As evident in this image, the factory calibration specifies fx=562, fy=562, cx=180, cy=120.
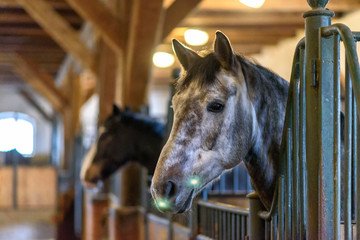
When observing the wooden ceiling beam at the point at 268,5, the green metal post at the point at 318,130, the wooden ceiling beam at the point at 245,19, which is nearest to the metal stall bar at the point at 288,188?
the green metal post at the point at 318,130

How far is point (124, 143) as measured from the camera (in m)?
4.01

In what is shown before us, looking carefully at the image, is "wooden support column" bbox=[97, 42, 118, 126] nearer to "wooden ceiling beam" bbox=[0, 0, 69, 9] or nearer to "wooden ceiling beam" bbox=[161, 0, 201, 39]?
"wooden ceiling beam" bbox=[0, 0, 69, 9]

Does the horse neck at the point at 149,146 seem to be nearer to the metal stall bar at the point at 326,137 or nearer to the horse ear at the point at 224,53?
the horse ear at the point at 224,53

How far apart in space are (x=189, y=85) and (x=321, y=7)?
1.44 ft

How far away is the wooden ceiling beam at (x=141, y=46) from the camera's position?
387 centimetres

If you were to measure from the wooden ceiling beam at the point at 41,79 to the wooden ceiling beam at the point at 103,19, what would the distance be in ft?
20.2

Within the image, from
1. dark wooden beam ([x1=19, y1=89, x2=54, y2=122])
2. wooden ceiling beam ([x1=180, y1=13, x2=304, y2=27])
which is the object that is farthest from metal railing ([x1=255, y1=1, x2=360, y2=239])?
dark wooden beam ([x1=19, y1=89, x2=54, y2=122])

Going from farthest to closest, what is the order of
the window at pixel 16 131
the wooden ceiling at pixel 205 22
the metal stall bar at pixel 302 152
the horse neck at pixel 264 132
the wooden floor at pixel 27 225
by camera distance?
the window at pixel 16 131 < the wooden floor at pixel 27 225 < the wooden ceiling at pixel 205 22 < the horse neck at pixel 264 132 < the metal stall bar at pixel 302 152

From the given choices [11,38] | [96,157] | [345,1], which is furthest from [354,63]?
[11,38]

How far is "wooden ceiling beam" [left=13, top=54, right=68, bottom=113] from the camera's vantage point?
10273 mm

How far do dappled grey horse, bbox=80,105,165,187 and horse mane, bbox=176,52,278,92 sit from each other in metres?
2.12

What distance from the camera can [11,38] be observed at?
8891mm

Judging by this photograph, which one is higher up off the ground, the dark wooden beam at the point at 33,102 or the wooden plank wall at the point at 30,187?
the dark wooden beam at the point at 33,102

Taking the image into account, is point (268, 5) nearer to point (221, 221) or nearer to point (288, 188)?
point (221, 221)
